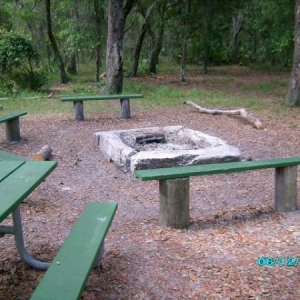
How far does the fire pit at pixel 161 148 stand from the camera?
5578 millimetres

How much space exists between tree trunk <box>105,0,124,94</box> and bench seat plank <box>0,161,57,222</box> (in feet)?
32.1

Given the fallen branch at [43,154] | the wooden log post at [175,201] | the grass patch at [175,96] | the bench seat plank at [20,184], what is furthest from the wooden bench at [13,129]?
the bench seat plank at [20,184]

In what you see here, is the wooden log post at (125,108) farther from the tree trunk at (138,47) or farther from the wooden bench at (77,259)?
the tree trunk at (138,47)

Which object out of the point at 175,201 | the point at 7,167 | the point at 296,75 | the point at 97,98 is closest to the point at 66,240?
the point at 7,167

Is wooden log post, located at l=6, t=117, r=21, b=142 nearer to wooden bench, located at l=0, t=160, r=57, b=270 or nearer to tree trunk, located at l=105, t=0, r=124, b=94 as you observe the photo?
wooden bench, located at l=0, t=160, r=57, b=270

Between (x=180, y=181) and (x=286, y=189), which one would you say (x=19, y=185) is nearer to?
(x=180, y=181)

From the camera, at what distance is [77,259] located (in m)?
2.35

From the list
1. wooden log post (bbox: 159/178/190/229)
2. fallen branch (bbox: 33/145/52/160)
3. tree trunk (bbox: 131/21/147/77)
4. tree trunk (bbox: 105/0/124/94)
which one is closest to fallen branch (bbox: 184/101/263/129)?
tree trunk (bbox: 105/0/124/94)

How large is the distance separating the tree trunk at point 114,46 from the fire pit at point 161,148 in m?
5.73

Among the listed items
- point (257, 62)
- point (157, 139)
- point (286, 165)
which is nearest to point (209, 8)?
point (257, 62)

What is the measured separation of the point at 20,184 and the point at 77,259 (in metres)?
0.67

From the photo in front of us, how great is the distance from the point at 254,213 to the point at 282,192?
339mm

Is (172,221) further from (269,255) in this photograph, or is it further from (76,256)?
(76,256)

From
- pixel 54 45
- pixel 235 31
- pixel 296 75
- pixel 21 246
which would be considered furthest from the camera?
pixel 235 31
